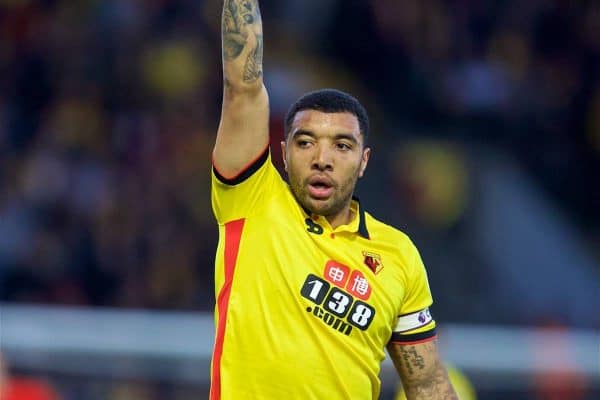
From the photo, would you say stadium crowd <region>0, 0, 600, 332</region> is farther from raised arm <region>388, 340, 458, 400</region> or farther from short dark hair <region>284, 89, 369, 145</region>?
short dark hair <region>284, 89, 369, 145</region>

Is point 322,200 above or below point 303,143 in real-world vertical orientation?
below

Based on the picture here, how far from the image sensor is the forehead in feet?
14.0

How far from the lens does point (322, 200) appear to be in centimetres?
428

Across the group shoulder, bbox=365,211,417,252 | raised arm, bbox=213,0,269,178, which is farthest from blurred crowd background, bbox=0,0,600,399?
raised arm, bbox=213,0,269,178

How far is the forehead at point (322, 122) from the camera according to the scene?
4.27 metres

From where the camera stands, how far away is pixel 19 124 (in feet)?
36.1

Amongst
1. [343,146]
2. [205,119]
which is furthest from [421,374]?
[205,119]

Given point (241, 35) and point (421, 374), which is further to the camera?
point (421, 374)

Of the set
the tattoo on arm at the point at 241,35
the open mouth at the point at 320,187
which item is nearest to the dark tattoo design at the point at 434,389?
the open mouth at the point at 320,187

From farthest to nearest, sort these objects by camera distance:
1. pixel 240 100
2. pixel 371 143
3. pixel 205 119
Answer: pixel 371 143, pixel 205 119, pixel 240 100

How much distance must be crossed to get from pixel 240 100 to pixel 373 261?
75 cm

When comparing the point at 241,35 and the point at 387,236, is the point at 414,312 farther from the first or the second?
the point at 241,35

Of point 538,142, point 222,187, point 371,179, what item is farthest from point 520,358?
point 222,187

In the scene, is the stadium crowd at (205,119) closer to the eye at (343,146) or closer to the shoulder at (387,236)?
the shoulder at (387,236)
